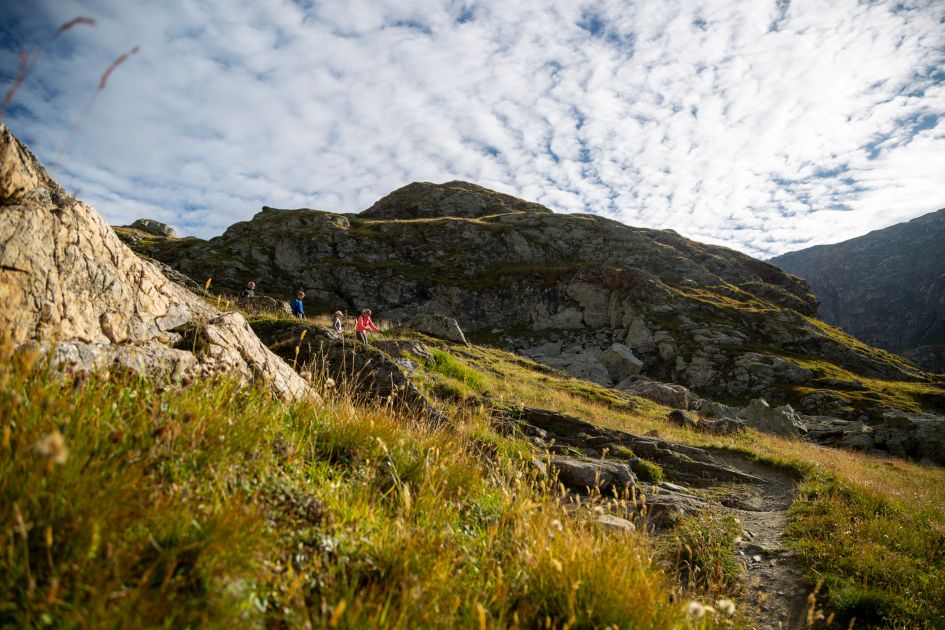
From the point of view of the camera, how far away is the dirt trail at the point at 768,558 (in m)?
5.94

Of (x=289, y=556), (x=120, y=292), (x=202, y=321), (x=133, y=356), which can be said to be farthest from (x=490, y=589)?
(x=120, y=292)

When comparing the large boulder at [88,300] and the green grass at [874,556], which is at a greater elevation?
the large boulder at [88,300]

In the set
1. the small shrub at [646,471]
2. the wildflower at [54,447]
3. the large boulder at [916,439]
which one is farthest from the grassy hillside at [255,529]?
the large boulder at [916,439]

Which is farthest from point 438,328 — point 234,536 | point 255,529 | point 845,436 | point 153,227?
point 153,227

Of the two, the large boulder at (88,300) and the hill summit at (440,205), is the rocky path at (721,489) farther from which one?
the hill summit at (440,205)

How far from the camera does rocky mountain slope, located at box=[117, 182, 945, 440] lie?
54531 mm

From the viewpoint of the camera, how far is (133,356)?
4176 mm

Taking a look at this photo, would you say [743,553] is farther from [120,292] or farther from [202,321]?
[120,292]

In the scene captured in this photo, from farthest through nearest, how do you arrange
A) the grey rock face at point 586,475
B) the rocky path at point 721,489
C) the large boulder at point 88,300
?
the grey rock face at point 586,475
the rocky path at point 721,489
the large boulder at point 88,300

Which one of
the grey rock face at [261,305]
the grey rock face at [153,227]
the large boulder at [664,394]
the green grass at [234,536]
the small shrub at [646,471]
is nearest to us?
the green grass at [234,536]

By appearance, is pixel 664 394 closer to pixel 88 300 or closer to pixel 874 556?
pixel 874 556

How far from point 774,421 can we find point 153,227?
164 meters

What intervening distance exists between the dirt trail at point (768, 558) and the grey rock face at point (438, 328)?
78.8 feet

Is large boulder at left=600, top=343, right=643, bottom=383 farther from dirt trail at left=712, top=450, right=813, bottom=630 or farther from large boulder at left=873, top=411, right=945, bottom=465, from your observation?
dirt trail at left=712, top=450, right=813, bottom=630
